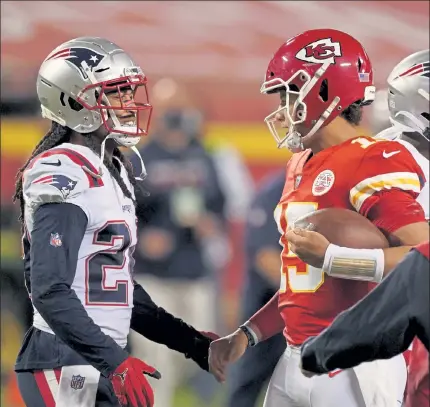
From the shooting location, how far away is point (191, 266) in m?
5.25

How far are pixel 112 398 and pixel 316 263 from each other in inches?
24.0

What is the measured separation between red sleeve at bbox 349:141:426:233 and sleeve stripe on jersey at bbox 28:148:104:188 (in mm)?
620

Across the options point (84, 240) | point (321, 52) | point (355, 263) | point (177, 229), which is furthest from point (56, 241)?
point (177, 229)

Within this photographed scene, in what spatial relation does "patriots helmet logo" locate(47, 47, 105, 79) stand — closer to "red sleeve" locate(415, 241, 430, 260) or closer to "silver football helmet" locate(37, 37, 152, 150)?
"silver football helmet" locate(37, 37, 152, 150)

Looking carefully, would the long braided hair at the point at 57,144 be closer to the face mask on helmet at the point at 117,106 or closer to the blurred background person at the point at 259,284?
the face mask on helmet at the point at 117,106

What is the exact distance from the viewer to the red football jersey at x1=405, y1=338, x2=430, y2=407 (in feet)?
7.76

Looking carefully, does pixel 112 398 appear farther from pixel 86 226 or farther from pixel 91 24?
pixel 91 24

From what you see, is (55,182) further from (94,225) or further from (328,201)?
(328,201)

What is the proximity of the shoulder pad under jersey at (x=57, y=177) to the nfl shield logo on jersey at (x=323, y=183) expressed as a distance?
20.5 inches

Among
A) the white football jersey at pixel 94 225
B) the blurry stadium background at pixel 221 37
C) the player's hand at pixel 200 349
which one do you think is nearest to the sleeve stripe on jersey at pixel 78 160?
the white football jersey at pixel 94 225

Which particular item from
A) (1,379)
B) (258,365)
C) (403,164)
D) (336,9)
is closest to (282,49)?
(403,164)

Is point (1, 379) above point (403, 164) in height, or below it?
below

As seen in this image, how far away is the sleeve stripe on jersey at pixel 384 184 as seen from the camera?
2553 mm

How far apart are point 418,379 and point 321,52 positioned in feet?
2.83
